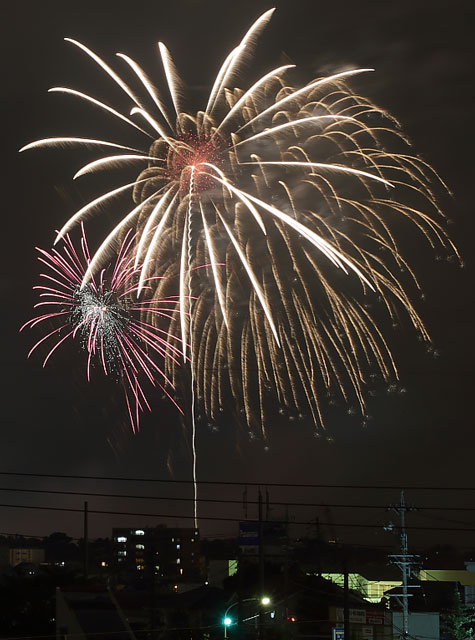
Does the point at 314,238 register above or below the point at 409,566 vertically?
above

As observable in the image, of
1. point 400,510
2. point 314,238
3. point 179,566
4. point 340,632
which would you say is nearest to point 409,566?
point 400,510

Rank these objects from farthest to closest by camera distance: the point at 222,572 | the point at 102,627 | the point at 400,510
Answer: the point at 222,572 → the point at 400,510 → the point at 102,627

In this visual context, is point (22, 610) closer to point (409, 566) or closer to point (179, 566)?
point (409, 566)

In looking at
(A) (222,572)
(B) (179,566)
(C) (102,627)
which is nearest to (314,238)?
(C) (102,627)

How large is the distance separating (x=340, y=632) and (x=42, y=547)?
112771 mm

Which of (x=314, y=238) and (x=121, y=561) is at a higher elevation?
(x=314, y=238)

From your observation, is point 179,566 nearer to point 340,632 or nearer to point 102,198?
point 340,632

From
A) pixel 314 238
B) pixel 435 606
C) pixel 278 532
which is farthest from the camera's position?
pixel 278 532

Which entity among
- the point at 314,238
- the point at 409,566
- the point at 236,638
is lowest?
the point at 236,638

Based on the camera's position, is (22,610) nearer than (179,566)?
Yes

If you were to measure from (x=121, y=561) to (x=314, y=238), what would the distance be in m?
134

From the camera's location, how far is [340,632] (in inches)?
1890

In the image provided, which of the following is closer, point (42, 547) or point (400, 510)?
point (400, 510)

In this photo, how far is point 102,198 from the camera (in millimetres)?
35062
